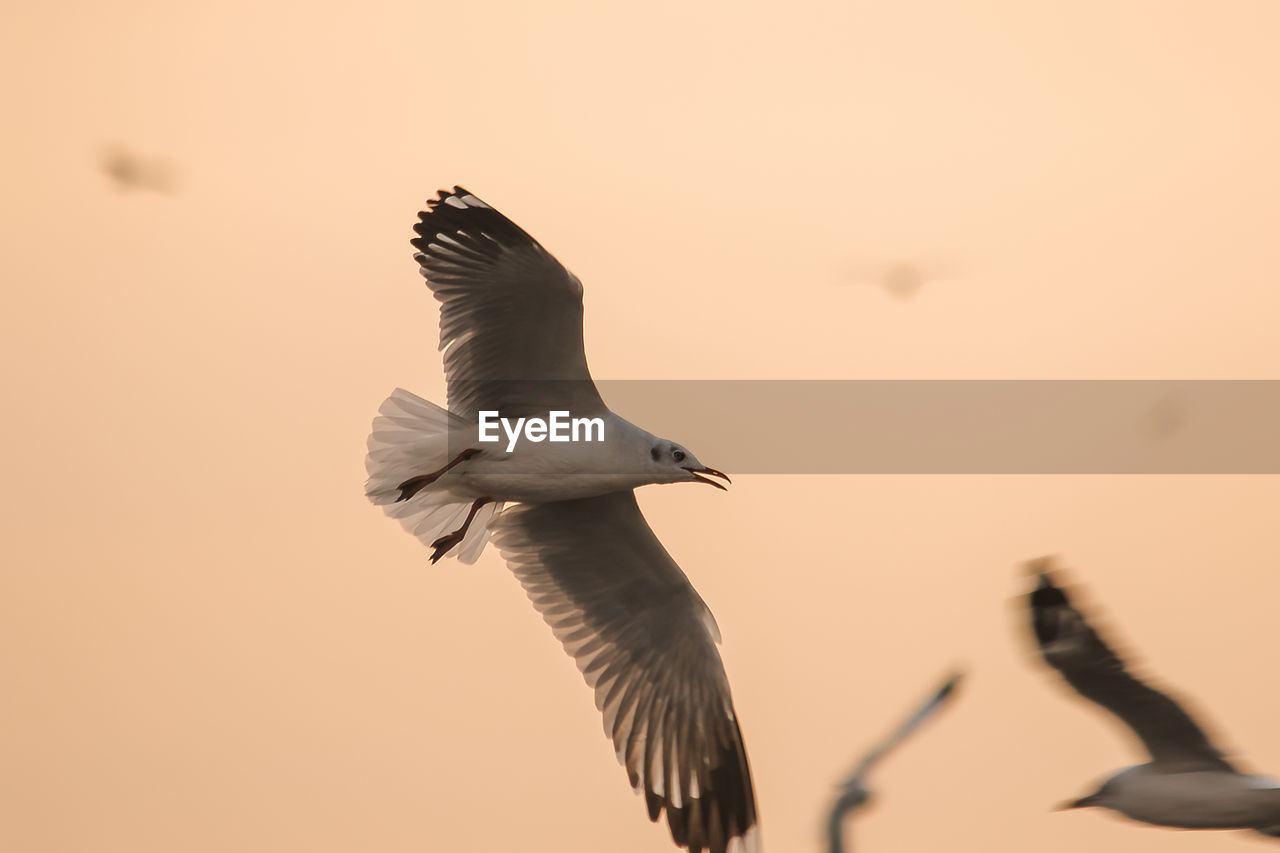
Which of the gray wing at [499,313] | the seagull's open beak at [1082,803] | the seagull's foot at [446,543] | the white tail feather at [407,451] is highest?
the gray wing at [499,313]

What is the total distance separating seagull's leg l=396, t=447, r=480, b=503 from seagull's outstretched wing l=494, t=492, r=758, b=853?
50 cm

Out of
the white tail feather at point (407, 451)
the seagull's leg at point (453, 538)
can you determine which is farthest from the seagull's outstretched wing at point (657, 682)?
the white tail feather at point (407, 451)

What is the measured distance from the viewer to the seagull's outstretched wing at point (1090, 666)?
400 centimetres

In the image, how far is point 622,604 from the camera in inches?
195

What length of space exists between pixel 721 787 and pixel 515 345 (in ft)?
5.62

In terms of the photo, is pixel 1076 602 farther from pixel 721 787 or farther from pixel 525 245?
pixel 525 245

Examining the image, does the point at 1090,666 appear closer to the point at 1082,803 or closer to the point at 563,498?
A: the point at 1082,803

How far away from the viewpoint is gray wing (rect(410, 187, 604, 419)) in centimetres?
442

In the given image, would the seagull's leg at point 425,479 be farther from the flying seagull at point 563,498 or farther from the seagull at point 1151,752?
the seagull at point 1151,752

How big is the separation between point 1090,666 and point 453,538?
6.79 feet

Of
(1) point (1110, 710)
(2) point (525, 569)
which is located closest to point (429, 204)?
(2) point (525, 569)

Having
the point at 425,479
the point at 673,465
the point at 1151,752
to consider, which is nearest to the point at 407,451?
the point at 425,479

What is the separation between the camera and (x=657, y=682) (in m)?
4.94

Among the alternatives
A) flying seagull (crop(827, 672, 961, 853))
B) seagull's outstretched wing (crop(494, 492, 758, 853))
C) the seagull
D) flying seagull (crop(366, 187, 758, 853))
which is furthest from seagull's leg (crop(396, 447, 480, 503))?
the seagull
